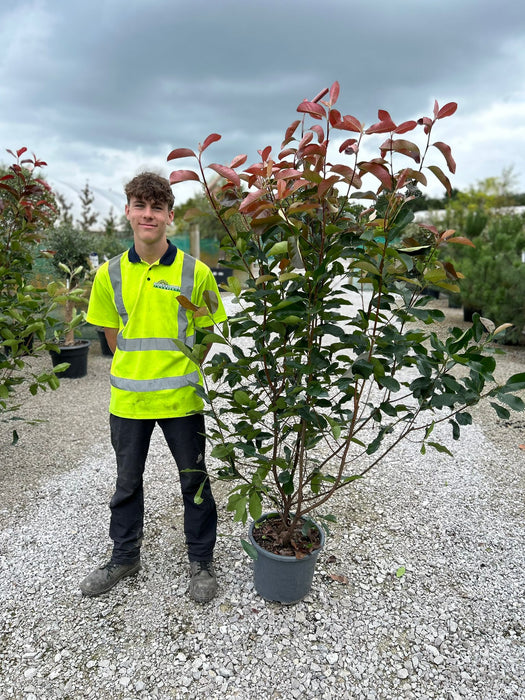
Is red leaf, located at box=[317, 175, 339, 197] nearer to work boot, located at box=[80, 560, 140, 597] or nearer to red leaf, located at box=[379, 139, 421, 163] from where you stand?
red leaf, located at box=[379, 139, 421, 163]

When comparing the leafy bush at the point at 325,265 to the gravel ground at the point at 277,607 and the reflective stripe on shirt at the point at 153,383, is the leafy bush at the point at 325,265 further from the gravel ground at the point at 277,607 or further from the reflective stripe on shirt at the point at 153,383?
the gravel ground at the point at 277,607

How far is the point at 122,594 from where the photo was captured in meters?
2.12

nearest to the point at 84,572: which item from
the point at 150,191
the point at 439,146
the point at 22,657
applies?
the point at 22,657

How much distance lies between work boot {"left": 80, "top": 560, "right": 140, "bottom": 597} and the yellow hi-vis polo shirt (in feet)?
2.45

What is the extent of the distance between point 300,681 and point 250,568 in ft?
2.03

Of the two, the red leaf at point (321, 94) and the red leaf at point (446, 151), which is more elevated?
the red leaf at point (321, 94)

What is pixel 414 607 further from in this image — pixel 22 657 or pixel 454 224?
pixel 454 224

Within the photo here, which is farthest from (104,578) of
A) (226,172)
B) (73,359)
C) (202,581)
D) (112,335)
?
(73,359)

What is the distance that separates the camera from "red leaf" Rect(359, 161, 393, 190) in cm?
145

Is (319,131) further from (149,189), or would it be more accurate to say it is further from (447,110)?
(149,189)

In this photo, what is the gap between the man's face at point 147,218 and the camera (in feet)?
6.22

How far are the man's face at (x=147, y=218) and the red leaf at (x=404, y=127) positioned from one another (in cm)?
95

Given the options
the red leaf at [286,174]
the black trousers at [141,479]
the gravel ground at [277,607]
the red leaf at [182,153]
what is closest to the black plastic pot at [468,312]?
the gravel ground at [277,607]

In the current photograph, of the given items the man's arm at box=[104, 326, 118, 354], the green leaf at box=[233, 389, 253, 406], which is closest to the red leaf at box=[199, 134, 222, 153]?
the green leaf at box=[233, 389, 253, 406]
